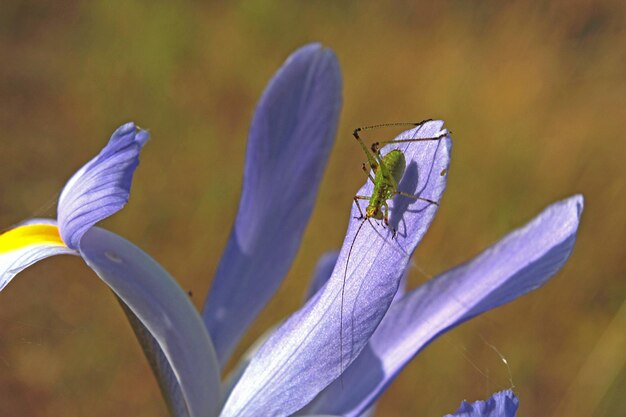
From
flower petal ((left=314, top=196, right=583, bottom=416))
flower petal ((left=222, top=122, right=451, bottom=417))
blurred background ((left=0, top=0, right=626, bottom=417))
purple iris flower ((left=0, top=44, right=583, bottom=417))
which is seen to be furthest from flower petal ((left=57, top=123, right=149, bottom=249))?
blurred background ((left=0, top=0, right=626, bottom=417))

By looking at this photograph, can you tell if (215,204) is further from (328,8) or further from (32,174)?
(328,8)

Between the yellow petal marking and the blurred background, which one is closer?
the yellow petal marking

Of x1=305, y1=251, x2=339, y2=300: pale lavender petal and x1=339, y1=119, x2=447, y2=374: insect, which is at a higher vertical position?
x1=339, y1=119, x2=447, y2=374: insect

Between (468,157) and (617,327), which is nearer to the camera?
(617,327)

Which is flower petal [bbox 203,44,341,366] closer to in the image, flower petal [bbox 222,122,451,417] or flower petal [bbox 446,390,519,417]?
flower petal [bbox 222,122,451,417]

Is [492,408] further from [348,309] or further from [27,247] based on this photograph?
[27,247]

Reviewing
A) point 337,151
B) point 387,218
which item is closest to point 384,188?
point 387,218

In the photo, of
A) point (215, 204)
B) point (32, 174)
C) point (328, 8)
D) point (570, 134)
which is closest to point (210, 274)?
point (215, 204)
